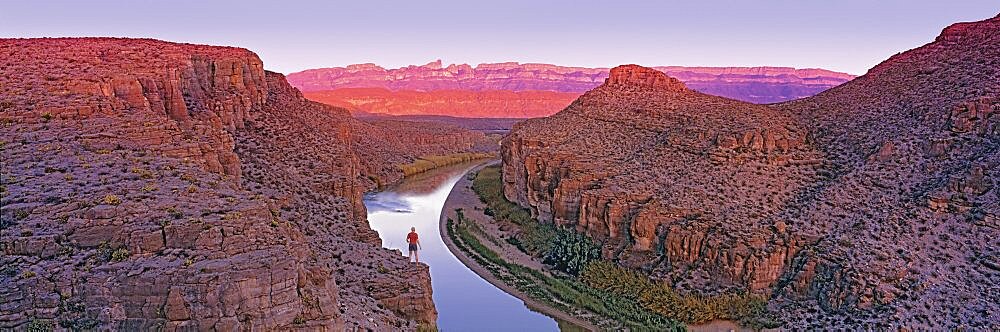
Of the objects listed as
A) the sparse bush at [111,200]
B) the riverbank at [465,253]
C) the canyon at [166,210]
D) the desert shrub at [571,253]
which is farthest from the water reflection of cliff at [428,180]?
the sparse bush at [111,200]

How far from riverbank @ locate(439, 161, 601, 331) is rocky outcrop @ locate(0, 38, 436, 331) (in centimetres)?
652

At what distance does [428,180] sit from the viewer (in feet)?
217

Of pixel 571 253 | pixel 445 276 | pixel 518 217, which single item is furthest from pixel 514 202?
pixel 571 253

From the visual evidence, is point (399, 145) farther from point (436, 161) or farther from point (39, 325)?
point (39, 325)

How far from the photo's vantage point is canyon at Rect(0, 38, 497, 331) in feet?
41.8

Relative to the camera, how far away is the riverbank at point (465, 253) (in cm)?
2731

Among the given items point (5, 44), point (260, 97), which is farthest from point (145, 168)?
point (260, 97)

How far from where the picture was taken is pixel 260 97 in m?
35.2

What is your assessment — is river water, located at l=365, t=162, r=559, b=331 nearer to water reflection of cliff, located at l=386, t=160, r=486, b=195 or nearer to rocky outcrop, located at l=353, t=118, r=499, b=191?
water reflection of cliff, located at l=386, t=160, r=486, b=195

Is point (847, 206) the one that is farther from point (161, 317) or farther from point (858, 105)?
point (161, 317)

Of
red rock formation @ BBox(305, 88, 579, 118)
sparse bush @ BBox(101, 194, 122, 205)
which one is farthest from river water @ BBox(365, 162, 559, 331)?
red rock formation @ BBox(305, 88, 579, 118)

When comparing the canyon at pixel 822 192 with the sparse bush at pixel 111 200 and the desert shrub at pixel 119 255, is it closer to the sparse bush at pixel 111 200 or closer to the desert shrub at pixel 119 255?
the desert shrub at pixel 119 255

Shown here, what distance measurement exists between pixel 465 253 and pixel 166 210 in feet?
75.9

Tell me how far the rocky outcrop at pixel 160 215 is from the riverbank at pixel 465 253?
21.4ft
